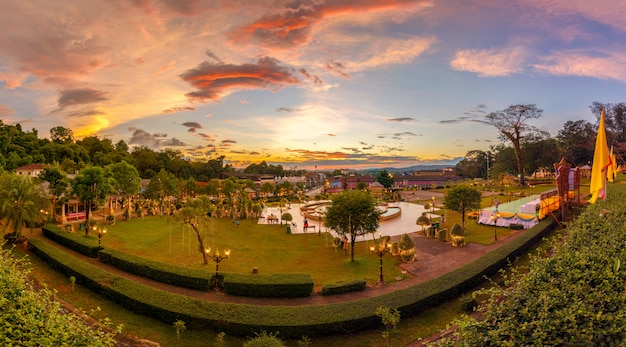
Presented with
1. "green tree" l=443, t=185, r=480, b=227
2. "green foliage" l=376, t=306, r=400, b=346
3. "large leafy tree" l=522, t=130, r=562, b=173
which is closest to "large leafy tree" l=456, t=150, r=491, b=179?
"large leafy tree" l=522, t=130, r=562, b=173

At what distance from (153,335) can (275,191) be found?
5975 cm

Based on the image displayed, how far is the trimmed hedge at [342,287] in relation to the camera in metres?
15.9

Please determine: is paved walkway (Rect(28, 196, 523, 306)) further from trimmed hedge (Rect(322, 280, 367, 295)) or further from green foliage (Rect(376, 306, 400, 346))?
green foliage (Rect(376, 306, 400, 346))

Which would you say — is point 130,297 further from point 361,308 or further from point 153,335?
point 361,308

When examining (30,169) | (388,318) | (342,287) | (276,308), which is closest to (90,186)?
(276,308)

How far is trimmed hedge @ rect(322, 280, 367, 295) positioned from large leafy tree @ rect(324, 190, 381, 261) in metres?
5.51

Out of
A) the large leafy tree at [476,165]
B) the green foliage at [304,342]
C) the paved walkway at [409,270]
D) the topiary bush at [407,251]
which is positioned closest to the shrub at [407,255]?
the topiary bush at [407,251]

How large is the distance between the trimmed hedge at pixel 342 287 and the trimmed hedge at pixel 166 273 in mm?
6060

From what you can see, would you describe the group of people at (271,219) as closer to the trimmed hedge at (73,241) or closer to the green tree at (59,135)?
the trimmed hedge at (73,241)

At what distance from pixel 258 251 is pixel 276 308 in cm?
1200

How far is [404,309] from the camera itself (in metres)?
13.5

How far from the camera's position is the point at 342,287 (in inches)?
635

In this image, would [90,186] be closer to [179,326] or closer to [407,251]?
[179,326]

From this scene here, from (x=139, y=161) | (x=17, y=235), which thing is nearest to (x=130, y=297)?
(x=17, y=235)
